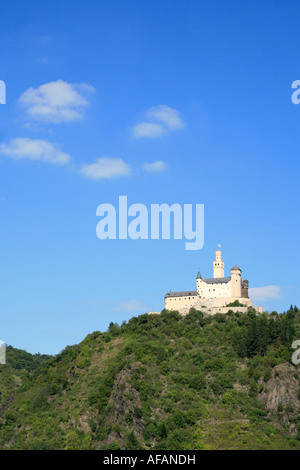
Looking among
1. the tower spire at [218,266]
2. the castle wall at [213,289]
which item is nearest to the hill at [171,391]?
the castle wall at [213,289]

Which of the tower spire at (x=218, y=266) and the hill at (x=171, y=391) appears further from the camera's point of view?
the tower spire at (x=218, y=266)

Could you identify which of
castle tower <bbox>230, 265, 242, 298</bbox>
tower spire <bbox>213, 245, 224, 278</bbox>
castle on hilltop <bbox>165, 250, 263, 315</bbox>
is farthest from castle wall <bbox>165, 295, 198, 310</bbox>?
castle tower <bbox>230, 265, 242, 298</bbox>

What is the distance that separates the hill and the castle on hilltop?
310 centimetres

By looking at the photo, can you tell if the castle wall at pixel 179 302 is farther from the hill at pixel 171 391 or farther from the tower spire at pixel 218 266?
the tower spire at pixel 218 266

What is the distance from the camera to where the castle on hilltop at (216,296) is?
189m

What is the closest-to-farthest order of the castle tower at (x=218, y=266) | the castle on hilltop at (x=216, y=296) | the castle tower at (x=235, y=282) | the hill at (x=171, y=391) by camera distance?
the hill at (x=171, y=391) < the castle on hilltop at (x=216, y=296) < the castle tower at (x=235, y=282) < the castle tower at (x=218, y=266)

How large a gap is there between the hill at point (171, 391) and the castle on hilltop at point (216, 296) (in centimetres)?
310
